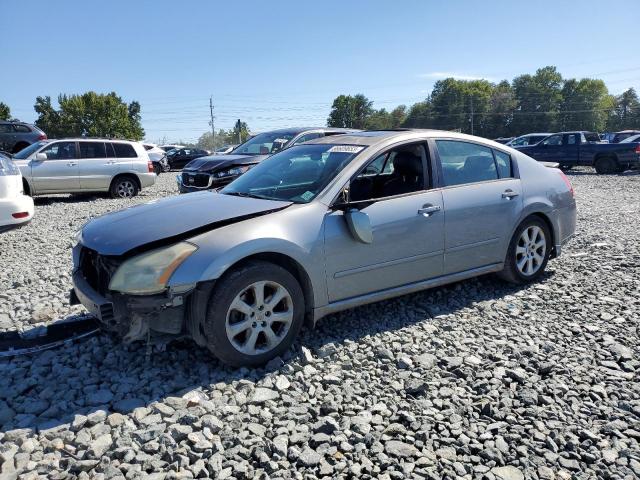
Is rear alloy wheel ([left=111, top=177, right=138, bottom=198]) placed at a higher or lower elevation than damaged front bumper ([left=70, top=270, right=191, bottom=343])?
higher

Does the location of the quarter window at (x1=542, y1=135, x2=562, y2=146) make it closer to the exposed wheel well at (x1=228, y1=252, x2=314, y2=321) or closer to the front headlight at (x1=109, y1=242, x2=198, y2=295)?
the exposed wheel well at (x1=228, y1=252, x2=314, y2=321)

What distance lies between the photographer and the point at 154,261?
10.8 ft

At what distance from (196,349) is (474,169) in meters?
3.00

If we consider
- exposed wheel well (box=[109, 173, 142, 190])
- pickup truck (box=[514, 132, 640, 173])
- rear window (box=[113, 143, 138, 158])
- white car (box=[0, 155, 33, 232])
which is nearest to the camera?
white car (box=[0, 155, 33, 232])

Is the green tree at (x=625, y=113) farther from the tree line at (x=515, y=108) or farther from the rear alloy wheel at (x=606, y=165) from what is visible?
the rear alloy wheel at (x=606, y=165)

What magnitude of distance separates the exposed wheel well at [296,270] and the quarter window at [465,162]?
1691 mm

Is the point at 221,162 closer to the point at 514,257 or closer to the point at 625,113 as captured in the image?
the point at 514,257

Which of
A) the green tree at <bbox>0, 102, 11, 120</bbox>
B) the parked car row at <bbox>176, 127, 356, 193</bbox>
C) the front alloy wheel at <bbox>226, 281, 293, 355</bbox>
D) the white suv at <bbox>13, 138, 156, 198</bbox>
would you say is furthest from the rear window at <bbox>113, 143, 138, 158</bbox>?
the green tree at <bbox>0, 102, 11, 120</bbox>

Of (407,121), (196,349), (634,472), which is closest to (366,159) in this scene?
(196,349)

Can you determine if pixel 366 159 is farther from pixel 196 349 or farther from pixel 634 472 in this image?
pixel 634 472

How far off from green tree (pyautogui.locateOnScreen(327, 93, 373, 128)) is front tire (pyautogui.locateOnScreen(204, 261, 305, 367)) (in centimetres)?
8383

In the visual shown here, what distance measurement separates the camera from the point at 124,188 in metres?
14.2

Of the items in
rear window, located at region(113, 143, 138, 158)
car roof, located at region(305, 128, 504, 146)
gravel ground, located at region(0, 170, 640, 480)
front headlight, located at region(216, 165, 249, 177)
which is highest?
rear window, located at region(113, 143, 138, 158)

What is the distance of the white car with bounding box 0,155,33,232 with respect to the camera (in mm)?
6582
